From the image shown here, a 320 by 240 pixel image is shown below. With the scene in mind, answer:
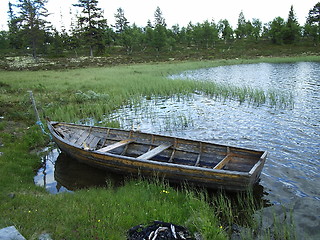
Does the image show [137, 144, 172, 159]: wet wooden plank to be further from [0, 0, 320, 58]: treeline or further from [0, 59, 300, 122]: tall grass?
[0, 0, 320, 58]: treeline

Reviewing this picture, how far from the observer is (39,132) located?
12.6m

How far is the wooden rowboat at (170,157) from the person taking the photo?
6.79 metres

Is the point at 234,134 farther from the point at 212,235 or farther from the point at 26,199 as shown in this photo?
the point at 26,199

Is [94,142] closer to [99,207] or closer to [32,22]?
[99,207]

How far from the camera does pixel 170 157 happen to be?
9.02 meters

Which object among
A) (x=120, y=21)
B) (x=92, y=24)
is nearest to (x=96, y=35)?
(x=92, y=24)

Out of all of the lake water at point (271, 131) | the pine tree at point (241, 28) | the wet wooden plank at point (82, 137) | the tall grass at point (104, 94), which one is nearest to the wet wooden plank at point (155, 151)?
the lake water at point (271, 131)

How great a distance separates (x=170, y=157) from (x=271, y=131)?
6.36 m

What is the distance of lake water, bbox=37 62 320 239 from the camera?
7004 mm

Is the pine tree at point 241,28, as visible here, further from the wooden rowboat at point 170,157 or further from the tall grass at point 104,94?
the wooden rowboat at point 170,157

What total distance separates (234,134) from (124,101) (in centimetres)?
984

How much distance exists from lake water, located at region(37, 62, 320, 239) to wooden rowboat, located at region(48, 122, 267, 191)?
0.96 m

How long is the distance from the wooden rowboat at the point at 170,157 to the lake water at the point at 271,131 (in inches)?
37.8

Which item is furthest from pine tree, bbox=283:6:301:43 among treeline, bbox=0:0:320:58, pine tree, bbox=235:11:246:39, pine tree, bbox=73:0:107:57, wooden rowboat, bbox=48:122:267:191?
wooden rowboat, bbox=48:122:267:191
